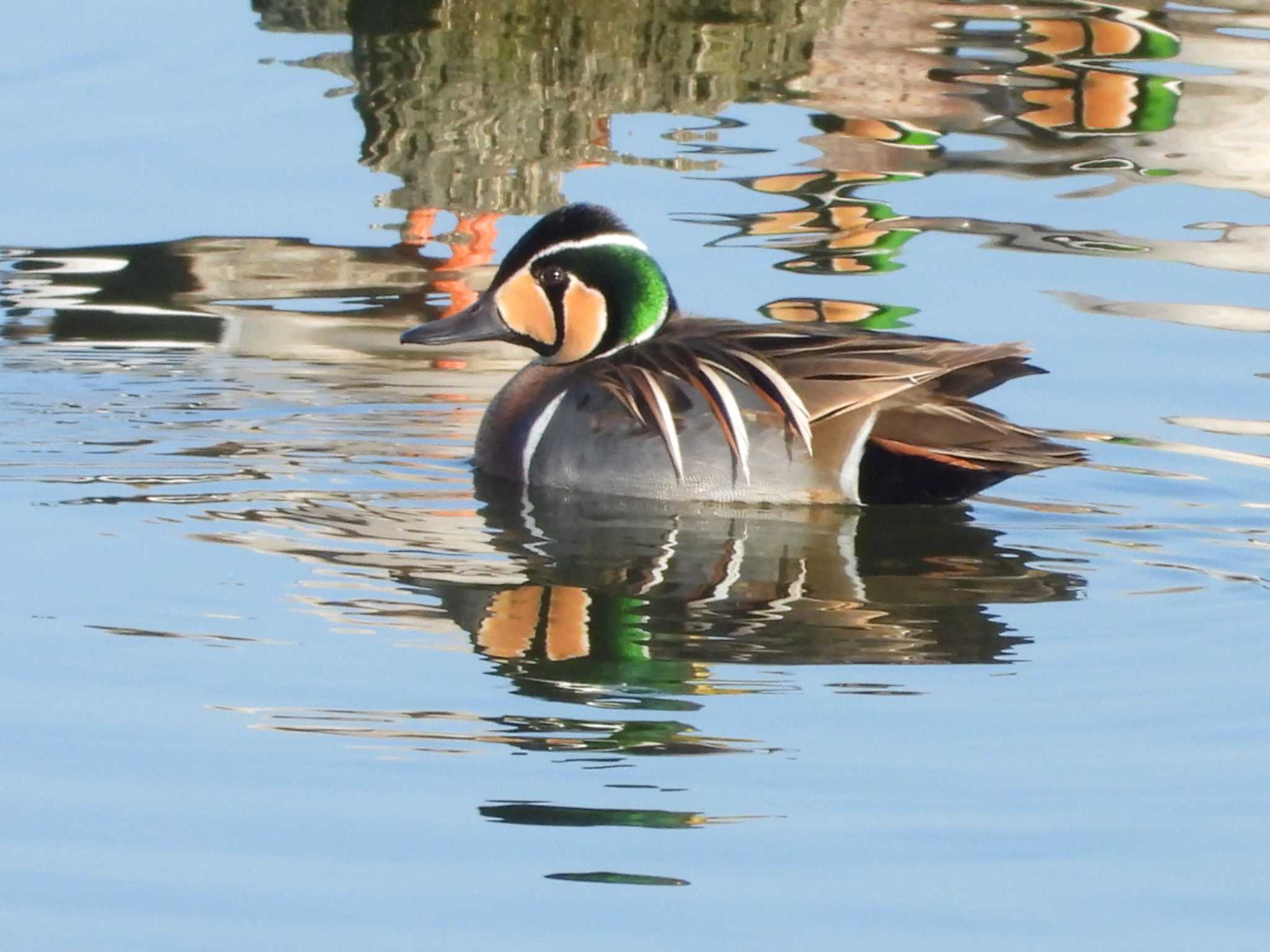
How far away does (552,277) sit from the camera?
8.13 m

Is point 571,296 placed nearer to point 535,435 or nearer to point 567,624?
point 535,435

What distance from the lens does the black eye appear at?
8125 mm

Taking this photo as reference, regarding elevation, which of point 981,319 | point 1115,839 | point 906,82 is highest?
point 906,82

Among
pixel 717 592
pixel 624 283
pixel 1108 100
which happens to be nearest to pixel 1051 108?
pixel 1108 100

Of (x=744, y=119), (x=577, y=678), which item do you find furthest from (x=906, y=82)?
(x=577, y=678)

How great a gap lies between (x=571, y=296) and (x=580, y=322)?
93 millimetres

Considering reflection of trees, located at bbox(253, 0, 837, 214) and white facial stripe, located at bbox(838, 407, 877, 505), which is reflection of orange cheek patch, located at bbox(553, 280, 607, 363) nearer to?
white facial stripe, located at bbox(838, 407, 877, 505)

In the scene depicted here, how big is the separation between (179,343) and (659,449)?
7.98 feet

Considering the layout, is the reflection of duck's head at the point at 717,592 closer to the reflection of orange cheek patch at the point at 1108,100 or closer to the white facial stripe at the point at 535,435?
the white facial stripe at the point at 535,435

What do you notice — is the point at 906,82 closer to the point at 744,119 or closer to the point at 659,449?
the point at 744,119

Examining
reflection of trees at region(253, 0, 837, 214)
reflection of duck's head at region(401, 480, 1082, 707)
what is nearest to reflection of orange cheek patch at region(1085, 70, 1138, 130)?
reflection of trees at region(253, 0, 837, 214)

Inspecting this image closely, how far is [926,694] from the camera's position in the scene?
19.4ft

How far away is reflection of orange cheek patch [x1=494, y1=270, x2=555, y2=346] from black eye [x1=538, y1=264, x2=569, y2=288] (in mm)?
26

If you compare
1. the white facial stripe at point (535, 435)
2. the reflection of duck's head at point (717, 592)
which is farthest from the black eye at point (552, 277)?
the reflection of duck's head at point (717, 592)
